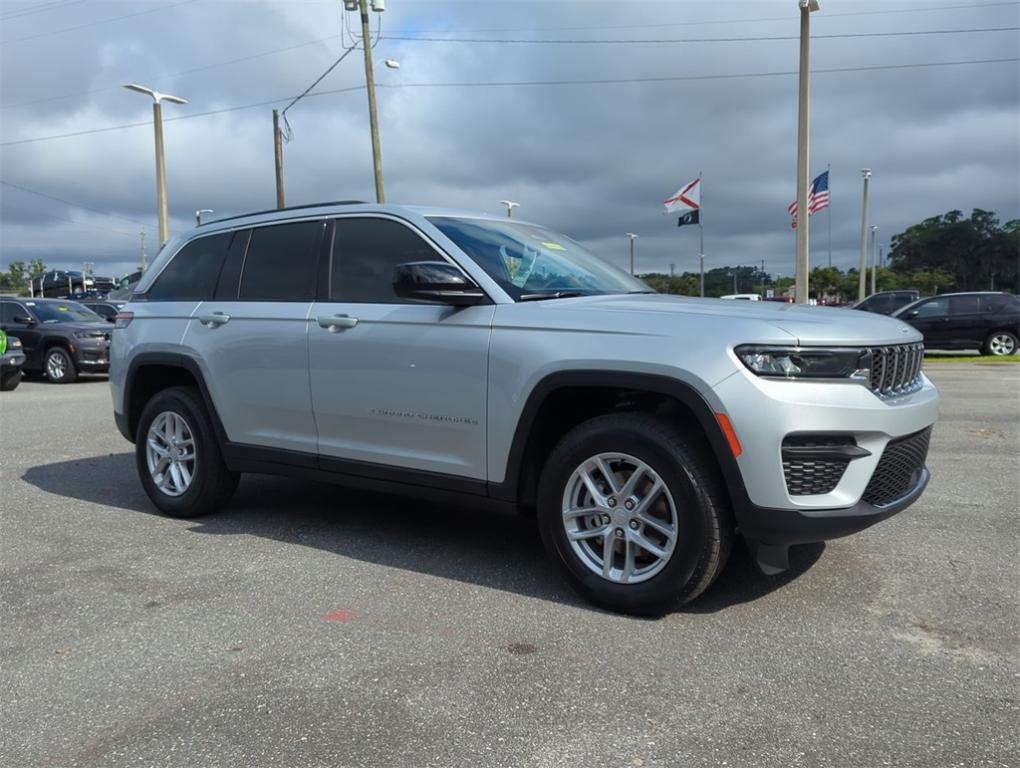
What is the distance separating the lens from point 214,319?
5.36 m

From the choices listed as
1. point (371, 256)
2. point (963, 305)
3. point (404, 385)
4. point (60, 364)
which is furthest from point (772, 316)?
point (963, 305)

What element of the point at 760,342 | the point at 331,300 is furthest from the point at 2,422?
the point at 760,342

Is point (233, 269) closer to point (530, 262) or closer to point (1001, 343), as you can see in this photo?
point (530, 262)

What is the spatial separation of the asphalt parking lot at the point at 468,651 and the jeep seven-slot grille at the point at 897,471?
0.53 meters

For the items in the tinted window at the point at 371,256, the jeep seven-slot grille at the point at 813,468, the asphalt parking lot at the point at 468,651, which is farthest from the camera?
the tinted window at the point at 371,256

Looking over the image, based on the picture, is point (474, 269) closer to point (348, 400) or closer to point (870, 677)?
point (348, 400)

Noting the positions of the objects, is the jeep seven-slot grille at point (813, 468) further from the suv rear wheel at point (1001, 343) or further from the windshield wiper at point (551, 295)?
the suv rear wheel at point (1001, 343)

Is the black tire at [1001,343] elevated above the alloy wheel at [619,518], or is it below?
below

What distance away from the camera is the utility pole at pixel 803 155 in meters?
15.8

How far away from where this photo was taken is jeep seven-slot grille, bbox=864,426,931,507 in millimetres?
3580

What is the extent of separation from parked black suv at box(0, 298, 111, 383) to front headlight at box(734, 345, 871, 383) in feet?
51.2

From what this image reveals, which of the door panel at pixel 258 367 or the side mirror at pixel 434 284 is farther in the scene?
the door panel at pixel 258 367

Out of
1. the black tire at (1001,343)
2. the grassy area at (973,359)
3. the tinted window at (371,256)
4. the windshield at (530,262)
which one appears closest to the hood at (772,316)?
the windshield at (530,262)

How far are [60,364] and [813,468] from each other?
16.4 meters
